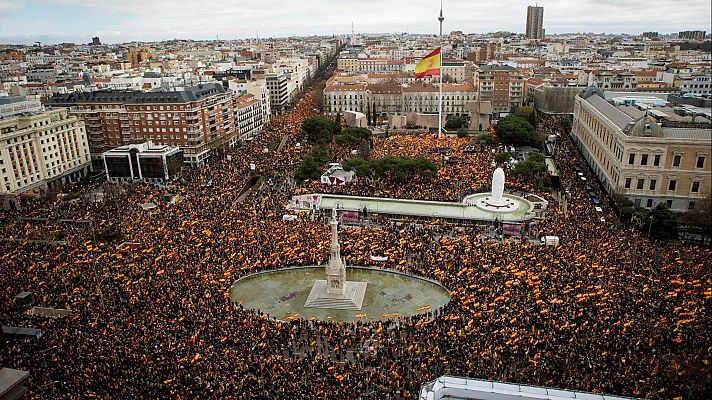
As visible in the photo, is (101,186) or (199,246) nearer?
(199,246)

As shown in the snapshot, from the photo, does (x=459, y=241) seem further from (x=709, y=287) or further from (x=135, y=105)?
(x=135, y=105)

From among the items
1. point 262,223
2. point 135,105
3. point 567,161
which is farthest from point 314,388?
point 135,105

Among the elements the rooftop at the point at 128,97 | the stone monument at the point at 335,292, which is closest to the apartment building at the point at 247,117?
the rooftop at the point at 128,97

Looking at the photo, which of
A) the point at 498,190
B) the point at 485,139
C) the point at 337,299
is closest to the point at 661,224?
the point at 498,190

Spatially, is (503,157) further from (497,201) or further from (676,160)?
(676,160)

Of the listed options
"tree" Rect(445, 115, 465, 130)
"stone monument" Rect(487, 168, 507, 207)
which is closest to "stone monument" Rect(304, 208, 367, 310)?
"stone monument" Rect(487, 168, 507, 207)

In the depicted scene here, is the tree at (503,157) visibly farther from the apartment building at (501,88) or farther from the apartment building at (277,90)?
the apartment building at (277,90)
